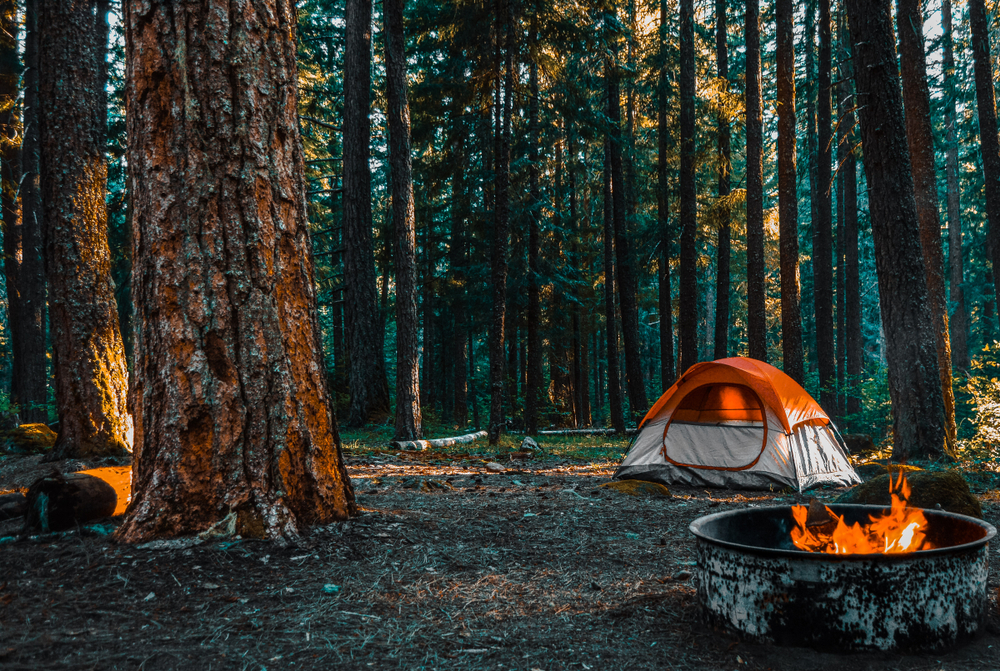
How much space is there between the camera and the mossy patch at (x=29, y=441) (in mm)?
8898

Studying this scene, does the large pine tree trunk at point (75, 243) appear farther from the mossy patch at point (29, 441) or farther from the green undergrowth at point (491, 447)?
the green undergrowth at point (491, 447)

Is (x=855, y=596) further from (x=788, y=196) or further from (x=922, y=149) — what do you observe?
(x=788, y=196)

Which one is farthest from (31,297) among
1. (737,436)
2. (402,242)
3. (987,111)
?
(987,111)

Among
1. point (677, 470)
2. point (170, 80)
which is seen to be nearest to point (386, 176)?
point (677, 470)

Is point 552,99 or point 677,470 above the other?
point 552,99

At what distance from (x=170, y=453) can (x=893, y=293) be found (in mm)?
8458

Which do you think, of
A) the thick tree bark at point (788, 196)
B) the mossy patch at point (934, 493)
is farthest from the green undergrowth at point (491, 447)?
the mossy patch at point (934, 493)

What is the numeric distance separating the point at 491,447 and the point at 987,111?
496 inches

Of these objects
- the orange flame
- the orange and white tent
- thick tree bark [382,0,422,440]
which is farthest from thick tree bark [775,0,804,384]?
the orange flame

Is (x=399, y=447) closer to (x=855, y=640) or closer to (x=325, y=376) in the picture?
(x=325, y=376)

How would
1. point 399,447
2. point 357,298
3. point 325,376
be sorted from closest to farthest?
point 325,376 → point 399,447 → point 357,298

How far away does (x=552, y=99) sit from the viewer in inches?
536

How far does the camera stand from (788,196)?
1170cm

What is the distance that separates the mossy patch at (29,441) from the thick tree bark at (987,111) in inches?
712
